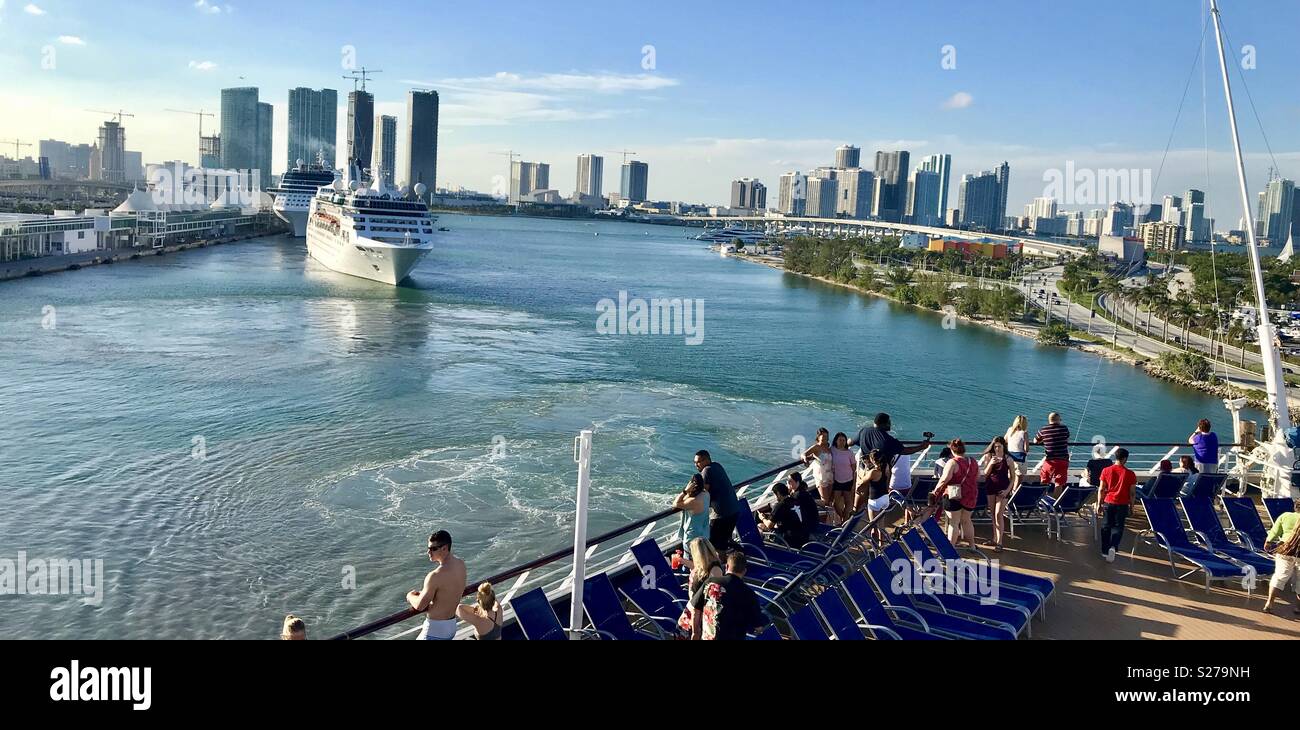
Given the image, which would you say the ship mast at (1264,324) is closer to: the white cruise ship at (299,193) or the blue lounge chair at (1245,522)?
the blue lounge chair at (1245,522)

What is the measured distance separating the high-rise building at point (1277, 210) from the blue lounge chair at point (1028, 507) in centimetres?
15790

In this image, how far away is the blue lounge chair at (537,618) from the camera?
424 centimetres

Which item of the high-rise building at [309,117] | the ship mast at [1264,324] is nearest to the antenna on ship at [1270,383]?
the ship mast at [1264,324]

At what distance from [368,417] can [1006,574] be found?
14.3 metres

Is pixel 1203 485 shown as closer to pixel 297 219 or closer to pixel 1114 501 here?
pixel 1114 501

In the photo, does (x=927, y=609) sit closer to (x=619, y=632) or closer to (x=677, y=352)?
(x=619, y=632)

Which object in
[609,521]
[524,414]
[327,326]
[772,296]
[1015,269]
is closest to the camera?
[609,521]

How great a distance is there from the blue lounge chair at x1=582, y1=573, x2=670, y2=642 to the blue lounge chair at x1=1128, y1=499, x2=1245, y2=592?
131 inches

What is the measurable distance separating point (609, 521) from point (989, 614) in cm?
792

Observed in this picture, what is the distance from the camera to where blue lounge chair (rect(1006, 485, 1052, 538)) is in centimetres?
655

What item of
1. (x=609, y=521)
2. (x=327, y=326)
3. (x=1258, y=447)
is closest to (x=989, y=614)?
(x=1258, y=447)
